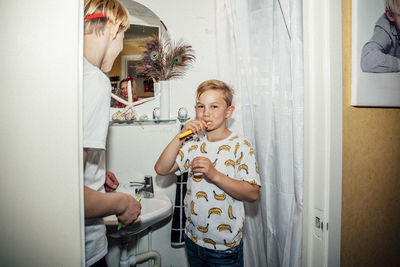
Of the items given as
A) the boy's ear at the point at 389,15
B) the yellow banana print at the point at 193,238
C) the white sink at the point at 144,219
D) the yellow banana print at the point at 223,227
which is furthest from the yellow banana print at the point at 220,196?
the boy's ear at the point at 389,15

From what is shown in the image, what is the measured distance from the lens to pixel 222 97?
107 centimetres

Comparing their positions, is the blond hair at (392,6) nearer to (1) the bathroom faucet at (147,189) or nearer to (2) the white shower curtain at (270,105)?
(2) the white shower curtain at (270,105)

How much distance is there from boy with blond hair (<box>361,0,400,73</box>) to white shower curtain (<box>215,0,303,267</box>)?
215mm

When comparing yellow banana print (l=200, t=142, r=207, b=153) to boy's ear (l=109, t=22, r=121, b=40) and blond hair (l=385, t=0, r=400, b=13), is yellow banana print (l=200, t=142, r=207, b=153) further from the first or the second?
blond hair (l=385, t=0, r=400, b=13)

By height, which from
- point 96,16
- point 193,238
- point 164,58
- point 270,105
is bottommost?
point 193,238

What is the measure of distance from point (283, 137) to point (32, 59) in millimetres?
962

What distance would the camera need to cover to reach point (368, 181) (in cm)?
82

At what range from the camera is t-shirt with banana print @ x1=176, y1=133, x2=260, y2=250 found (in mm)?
922

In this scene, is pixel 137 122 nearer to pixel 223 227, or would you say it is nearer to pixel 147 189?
pixel 147 189

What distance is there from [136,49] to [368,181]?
4.57 ft

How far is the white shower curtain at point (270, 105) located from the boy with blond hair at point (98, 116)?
667 millimetres

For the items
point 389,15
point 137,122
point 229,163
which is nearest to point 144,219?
point 229,163

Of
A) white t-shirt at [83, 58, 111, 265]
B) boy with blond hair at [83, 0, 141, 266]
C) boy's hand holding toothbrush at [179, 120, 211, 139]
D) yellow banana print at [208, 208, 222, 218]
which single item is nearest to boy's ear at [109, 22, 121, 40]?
boy with blond hair at [83, 0, 141, 266]

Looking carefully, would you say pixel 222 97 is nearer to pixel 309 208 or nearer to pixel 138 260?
pixel 309 208
